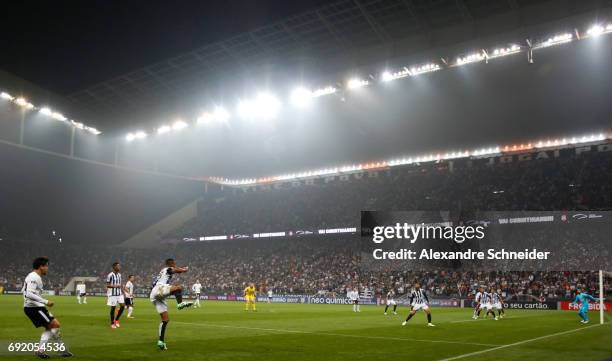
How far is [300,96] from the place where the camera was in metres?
42.2

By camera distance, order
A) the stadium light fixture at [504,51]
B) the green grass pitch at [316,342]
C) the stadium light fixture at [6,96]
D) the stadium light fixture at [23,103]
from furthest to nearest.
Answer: the stadium light fixture at [23,103] < the stadium light fixture at [6,96] < the stadium light fixture at [504,51] < the green grass pitch at [316,342]

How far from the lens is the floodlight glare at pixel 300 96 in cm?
4181

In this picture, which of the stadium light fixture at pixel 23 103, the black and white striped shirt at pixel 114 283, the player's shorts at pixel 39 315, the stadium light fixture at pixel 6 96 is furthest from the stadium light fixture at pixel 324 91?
the player's shorts at pixel 39 315

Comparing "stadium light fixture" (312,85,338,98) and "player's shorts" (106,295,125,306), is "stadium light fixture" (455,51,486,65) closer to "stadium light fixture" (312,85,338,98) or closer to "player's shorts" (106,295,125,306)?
"stadium light fixture" (312,85,338,98)

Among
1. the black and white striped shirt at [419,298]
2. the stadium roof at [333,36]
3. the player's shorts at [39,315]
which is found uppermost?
the stadium roof at [333,36]

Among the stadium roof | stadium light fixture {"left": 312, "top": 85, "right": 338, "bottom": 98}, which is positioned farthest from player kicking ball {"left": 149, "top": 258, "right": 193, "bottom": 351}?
stadium light fixture {"left": 312, "top": 85, "right": 338, "bottom": 98}

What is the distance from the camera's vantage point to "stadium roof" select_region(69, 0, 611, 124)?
31.2m

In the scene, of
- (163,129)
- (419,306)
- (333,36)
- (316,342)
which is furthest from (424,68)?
(163,129)

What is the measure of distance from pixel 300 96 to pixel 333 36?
745 cm

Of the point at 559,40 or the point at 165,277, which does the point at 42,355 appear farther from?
the point at 559,40

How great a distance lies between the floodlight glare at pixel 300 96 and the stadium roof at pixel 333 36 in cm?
257

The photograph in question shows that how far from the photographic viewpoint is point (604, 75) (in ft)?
122

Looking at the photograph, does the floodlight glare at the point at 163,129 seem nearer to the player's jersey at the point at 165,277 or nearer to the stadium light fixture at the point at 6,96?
the stadium light fixture at the point at 6,96

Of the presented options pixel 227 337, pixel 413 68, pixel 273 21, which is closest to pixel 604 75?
pixel 413 68
